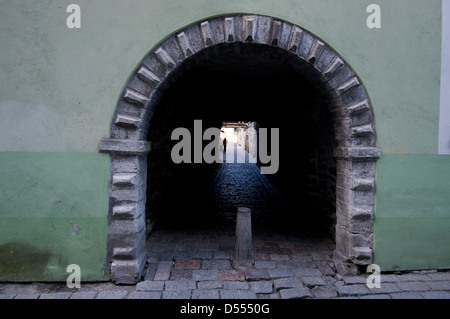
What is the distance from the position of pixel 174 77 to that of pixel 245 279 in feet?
9.41

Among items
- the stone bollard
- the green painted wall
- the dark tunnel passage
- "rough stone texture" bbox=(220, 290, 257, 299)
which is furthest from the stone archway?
the stone bollard

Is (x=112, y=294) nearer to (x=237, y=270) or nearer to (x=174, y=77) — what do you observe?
(x=237, y=270)

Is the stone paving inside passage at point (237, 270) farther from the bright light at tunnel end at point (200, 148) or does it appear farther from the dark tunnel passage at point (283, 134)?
the bright light at tunnel end at point (200, 148)

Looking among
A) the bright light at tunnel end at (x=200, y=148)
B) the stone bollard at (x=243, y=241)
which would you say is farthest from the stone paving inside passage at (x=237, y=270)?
the bright light at tunnel end at (x=200, y=148)

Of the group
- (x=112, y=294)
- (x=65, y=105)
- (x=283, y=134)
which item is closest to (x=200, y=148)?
(x=283, y=134)

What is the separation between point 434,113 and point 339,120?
128cm

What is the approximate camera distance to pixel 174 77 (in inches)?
149

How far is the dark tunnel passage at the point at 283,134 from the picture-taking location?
16.4 ft

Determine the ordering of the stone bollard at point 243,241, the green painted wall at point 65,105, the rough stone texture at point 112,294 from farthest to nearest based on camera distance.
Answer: the stone bollard at point 243,241
the green painted wall at point 65,105
the rough stone texture at point 112,294

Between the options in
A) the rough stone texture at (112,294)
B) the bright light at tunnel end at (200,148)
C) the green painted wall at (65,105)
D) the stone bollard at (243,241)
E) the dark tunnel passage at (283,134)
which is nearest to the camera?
the rough stone texture at (112,294)

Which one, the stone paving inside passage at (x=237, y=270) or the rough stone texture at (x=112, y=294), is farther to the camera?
the stone paving inside passage at (x=237, y=270)

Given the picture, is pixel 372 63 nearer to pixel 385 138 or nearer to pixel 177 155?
pixel 385 138

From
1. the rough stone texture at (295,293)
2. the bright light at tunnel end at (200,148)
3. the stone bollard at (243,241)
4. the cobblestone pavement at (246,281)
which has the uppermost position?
the bright light at tunnel end at (200,148)

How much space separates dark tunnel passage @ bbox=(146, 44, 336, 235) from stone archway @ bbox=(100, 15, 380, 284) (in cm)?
23
